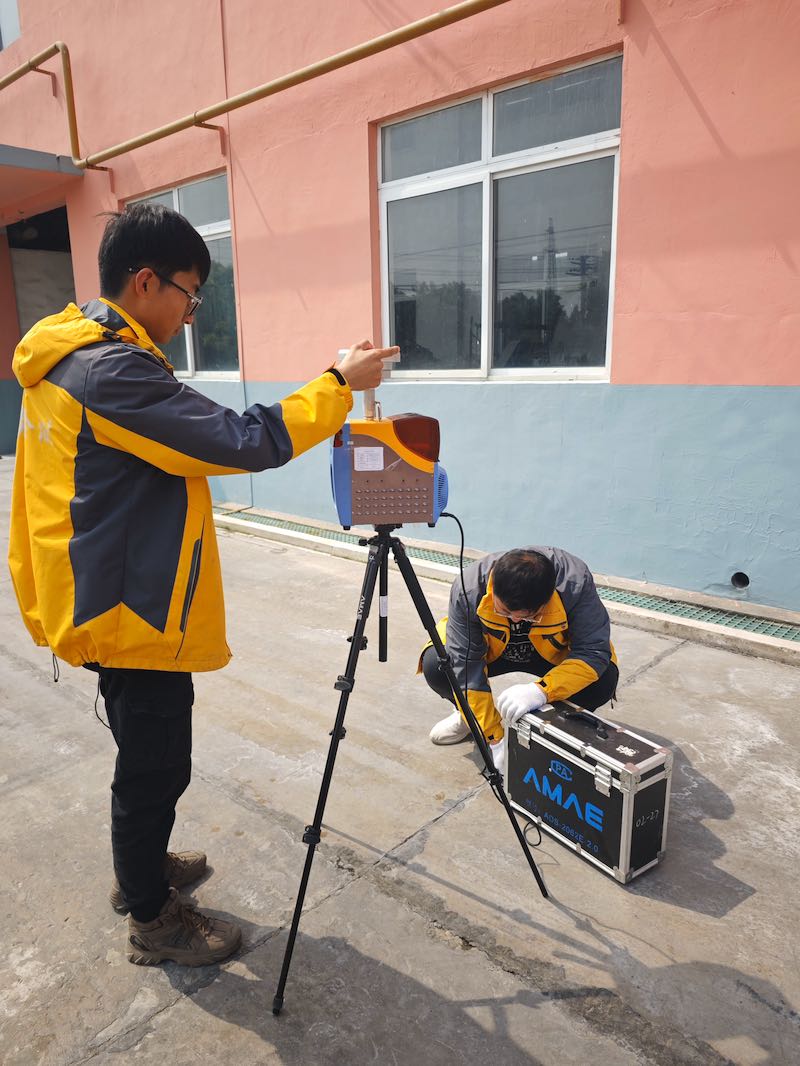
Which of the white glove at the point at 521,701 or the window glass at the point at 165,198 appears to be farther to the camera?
the window glass at the point at 165,198

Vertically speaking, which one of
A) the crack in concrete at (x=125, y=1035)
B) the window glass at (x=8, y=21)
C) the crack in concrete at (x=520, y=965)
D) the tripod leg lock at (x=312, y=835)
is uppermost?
the window glass at (x=8, y=21)

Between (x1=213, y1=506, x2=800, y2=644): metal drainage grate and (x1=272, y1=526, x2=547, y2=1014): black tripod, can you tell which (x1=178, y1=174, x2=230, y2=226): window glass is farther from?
(x1=272, y1=526, x2=547, y2=1014): black tripod

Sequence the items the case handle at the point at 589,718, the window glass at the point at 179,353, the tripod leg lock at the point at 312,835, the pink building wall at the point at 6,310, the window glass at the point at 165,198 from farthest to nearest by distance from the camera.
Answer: the pink building wall at the point at 6,310
the window glass at the point at 179,353
the window glass at the point at 165,198
the case handle at the point at 589,718
the tripod leg lock at the point at 312,835

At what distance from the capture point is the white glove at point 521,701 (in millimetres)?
2398

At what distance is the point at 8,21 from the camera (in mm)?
8859

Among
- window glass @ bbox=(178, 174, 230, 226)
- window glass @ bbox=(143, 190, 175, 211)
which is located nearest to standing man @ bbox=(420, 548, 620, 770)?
window glass @ bbox=(178, 174, 230, 226)

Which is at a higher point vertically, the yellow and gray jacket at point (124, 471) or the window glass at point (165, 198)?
the window glass at point (165, 198)

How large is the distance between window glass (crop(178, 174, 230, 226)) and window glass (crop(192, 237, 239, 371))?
0.22 m

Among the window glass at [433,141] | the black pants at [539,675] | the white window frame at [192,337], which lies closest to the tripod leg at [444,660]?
the black pants at [539,675]

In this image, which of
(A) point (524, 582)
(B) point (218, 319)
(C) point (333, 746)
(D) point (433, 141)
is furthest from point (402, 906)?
(B) point (218, 319)

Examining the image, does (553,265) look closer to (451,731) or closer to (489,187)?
(489,187)

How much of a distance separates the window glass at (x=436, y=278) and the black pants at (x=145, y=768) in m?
3.92

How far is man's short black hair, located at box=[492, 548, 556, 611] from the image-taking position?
2334mm

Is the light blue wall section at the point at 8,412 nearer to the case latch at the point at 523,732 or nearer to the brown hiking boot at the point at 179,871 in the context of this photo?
the brown hiking boot at the point at 179,871
